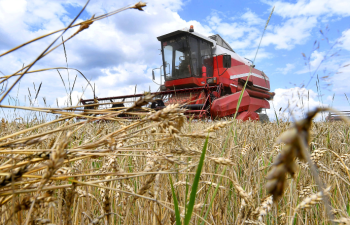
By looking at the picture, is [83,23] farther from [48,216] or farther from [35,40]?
[48,216]

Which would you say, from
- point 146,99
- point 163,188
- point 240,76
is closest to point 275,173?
point 146,99

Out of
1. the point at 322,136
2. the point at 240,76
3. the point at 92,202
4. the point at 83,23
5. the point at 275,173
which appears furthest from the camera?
the point at 240,76

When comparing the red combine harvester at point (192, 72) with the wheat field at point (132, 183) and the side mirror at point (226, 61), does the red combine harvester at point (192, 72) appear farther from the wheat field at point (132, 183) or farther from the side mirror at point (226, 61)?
the wheat field at point (132, 183)

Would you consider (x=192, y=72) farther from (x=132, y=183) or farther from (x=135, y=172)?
(x=135, y=172)

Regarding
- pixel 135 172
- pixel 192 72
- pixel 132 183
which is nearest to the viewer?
pixel 135 172

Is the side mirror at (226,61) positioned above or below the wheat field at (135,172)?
above

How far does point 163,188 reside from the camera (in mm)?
1270

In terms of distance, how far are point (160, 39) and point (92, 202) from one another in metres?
8.84

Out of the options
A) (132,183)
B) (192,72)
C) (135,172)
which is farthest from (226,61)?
(135,172)

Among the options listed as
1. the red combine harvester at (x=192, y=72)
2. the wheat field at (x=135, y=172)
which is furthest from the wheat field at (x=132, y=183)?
the red combine harvester at (x=192, y=72)

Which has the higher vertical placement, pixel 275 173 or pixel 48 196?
pixel 275 173

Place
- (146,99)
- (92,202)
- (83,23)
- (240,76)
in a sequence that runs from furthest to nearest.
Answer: (240,76) → (92,202) → (83,23) → (146,99)

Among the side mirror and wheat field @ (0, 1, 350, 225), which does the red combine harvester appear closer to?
the side mirror

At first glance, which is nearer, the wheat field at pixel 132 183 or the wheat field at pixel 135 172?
the wheat field at pixel 135 172
